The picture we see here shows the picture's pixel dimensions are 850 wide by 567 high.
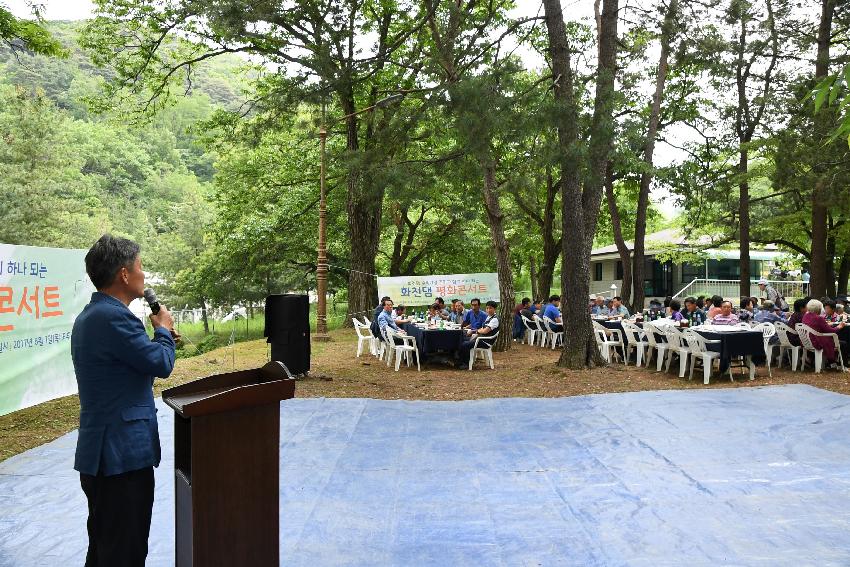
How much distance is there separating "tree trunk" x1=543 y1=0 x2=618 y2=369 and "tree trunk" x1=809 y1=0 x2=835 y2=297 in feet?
15.1

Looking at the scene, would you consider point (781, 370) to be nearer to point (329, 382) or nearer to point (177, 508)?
point (329, 382)

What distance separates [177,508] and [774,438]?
5.46 metres

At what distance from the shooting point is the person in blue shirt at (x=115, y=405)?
2.54 m

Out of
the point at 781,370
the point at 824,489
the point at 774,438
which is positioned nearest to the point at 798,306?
the point at 781,370

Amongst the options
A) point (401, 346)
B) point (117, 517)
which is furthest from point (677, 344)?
point (117, 517)

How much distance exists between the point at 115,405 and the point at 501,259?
13.5 meters

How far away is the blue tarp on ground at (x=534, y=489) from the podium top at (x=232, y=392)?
1.23m

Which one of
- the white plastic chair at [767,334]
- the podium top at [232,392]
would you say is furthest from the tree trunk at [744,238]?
the podium top at [232,392]

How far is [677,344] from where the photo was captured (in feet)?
37.4

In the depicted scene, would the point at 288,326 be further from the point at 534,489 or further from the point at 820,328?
the point at 820,328

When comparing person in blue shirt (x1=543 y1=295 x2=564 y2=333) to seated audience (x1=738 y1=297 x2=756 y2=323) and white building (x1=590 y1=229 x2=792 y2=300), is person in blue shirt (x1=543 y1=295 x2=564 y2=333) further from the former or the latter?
white building (x1=590 y1=229 x2=792 y2=300)

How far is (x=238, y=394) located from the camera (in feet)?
8.35

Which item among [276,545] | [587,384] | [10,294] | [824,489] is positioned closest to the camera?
[276,545]

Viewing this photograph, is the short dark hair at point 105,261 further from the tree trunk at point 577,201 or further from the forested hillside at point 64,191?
the forested hillside at point 64,191
